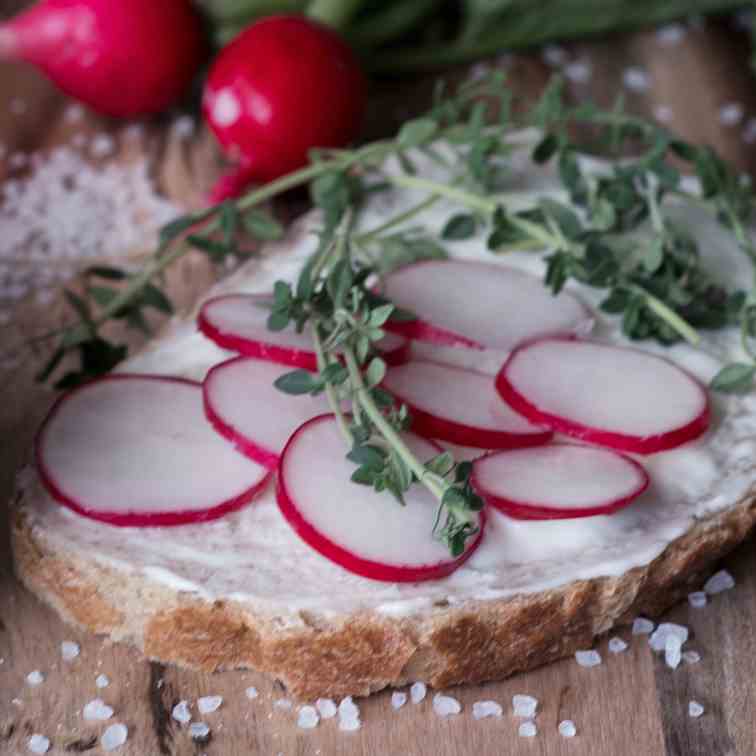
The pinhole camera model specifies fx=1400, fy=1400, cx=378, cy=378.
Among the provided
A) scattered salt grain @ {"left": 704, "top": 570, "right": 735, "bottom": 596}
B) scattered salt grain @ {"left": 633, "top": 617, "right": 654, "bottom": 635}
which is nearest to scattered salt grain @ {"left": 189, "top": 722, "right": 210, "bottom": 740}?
scattered salt grain @ {"left": 633, "top": 617, "right": 654, "bottom": 635}

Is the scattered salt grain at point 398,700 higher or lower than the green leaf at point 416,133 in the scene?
lower

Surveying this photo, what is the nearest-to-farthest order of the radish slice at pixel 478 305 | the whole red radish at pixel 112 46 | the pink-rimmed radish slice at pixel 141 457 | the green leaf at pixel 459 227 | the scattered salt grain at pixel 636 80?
the pink-rimmed radish slice at pixel 141 457
the radish slice at pixel 478 305
the green leaf at pixel 459 227
the whole red radish at pixel 112 46
the scattered salt grain at pixel 636 80

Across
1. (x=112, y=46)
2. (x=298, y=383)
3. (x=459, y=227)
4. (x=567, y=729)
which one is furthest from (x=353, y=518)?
(x=112, y=46)

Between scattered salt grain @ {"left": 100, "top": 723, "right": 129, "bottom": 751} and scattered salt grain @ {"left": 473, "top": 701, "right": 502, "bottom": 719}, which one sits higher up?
scattered salt grain @ {"left": 100, "top": 723, "right": 129, "bottom": 751}

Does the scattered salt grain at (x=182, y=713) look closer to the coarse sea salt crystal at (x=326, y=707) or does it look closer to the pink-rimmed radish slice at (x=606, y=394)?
the coarse sea salt crystal at (x=326, y=707)

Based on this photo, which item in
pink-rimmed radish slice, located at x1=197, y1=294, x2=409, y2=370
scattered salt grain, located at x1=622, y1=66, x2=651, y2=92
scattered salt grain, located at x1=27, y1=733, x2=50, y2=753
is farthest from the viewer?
scattered salt grain, located at x1=622, y1=66, x2=651, y2=92

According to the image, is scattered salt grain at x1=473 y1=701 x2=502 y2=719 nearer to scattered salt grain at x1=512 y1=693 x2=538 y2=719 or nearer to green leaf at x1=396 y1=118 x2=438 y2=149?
scattered salt grain at x1=512 y1=693 x2=538 y2=719

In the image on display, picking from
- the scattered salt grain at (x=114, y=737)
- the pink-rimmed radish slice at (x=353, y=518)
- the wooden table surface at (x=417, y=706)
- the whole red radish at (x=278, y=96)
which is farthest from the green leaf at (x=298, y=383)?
the whole red radish at (x=278, y=96)

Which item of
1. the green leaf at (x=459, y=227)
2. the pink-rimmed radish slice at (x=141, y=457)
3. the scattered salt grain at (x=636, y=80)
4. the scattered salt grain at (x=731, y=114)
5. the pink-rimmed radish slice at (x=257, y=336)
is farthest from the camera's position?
the scattered salt grain at (x=636, y=80)

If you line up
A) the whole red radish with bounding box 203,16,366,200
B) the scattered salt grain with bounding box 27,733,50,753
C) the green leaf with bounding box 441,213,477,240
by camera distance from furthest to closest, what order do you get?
the whole red radish with bounding box 203,16,366,200, the green leaf with bounding box 441,213,477,240, the scattered salt grain with bounding box 27,733,50,753
